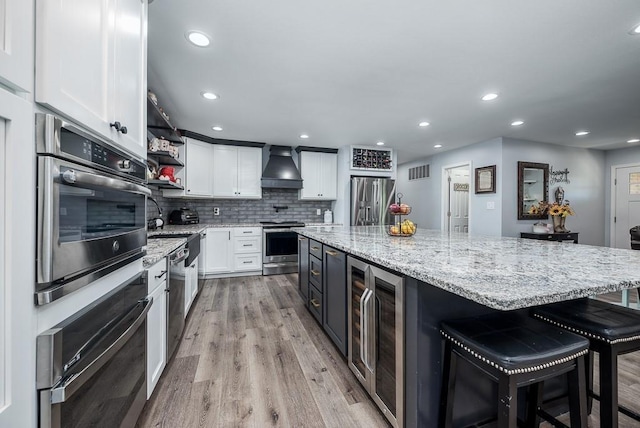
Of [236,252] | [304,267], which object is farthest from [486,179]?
[236,252]

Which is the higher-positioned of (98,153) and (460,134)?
(460,134)

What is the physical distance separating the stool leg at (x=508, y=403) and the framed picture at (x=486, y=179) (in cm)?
455

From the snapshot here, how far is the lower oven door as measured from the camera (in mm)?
688

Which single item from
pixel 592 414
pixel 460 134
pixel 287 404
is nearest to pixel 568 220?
pixel 460 134

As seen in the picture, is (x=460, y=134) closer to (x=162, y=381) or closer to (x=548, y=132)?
(x=548, y=132)

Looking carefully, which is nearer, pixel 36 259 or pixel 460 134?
pixel 36 259

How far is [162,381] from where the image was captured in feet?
5.71

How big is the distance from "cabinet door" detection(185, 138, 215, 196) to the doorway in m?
4.67

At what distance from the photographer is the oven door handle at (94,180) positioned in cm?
73

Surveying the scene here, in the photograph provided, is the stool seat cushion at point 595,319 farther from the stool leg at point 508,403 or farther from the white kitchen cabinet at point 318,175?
the white kitchen cabinet at point 318,175

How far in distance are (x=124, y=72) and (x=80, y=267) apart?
32.2 inches

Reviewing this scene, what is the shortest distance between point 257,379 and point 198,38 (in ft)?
7.88

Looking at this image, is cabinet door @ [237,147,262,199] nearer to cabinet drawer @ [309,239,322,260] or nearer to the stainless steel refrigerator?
the stainless steel refrigerator

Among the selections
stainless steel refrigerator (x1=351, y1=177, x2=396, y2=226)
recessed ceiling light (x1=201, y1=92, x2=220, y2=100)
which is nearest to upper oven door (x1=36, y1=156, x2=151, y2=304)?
recessed ceiling light (x1=201, y1=92, x2=220, y2=100)
